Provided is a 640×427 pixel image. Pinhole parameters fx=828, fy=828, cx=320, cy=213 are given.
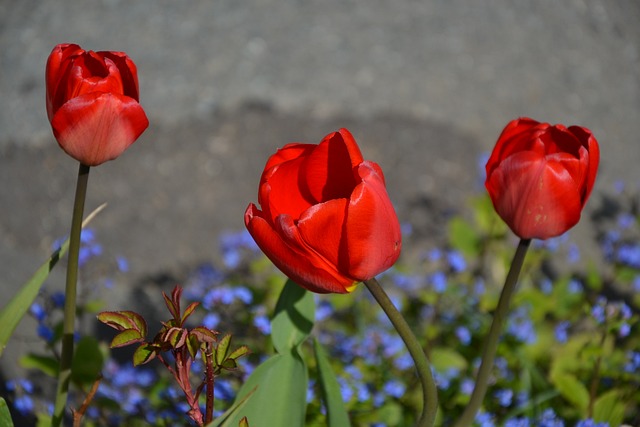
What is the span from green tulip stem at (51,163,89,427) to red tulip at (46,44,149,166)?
3 centimetres

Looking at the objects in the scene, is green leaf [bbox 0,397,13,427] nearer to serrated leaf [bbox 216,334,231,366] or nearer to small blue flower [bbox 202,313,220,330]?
serrated leaf [bbox 216,334,231,366]

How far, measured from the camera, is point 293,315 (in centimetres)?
103

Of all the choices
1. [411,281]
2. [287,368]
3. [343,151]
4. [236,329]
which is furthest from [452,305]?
[343,151]

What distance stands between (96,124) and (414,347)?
14.9 inches

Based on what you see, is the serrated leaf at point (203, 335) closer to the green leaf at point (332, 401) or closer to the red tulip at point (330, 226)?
the red tulip at point (330, 226)

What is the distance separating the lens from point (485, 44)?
3082 millimetres

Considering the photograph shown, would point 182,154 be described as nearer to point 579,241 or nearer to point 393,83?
point 393,83

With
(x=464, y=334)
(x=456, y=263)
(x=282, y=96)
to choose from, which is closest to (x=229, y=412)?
(x=464, y=334)

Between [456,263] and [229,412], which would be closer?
[229,412]

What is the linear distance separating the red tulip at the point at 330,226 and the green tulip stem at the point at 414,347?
22 millimetres

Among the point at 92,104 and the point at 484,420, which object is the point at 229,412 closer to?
the point at 92,104

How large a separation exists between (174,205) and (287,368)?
1.72 metres

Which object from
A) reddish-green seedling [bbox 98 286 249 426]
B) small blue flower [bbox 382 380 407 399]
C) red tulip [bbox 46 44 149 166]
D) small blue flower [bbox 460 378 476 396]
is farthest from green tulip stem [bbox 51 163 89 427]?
small blue flower [bbox 460 378 476 396]

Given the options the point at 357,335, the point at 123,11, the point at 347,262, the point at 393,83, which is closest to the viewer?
the point at 347,262
